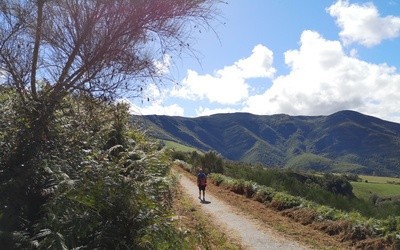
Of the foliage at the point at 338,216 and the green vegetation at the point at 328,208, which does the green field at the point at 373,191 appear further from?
the foliage at the point at 338,216

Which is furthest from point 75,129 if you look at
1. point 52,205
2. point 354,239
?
point 354,239

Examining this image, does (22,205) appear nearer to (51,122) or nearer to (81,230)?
(81,230)

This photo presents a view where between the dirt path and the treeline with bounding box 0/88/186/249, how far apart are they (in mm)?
5024

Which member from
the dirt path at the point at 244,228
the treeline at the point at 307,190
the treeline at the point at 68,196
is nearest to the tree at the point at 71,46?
the treeline at the point at 68,196

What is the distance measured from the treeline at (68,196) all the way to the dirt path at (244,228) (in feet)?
16.5

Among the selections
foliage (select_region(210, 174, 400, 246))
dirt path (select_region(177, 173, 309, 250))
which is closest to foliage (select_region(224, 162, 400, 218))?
foliage (select_region(210, 174, 400, 246))

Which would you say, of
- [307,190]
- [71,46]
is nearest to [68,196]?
[71,46]

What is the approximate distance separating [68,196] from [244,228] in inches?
307

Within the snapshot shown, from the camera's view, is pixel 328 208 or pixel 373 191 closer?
pixel 328 208

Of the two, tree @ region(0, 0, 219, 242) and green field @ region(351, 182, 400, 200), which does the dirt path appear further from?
green field @ region(351, 182, 400, 200)

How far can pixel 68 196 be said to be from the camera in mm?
4289

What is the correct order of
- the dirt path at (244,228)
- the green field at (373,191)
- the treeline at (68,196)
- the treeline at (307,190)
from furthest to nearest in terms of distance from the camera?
1. the green field at (373,191)
2. the treeline at (307,190)
3. the dirt path at (244,228)
4. the treeline at (68,196)

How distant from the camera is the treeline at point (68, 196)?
4074 millimetres

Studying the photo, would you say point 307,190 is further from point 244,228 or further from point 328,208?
point 244,228
